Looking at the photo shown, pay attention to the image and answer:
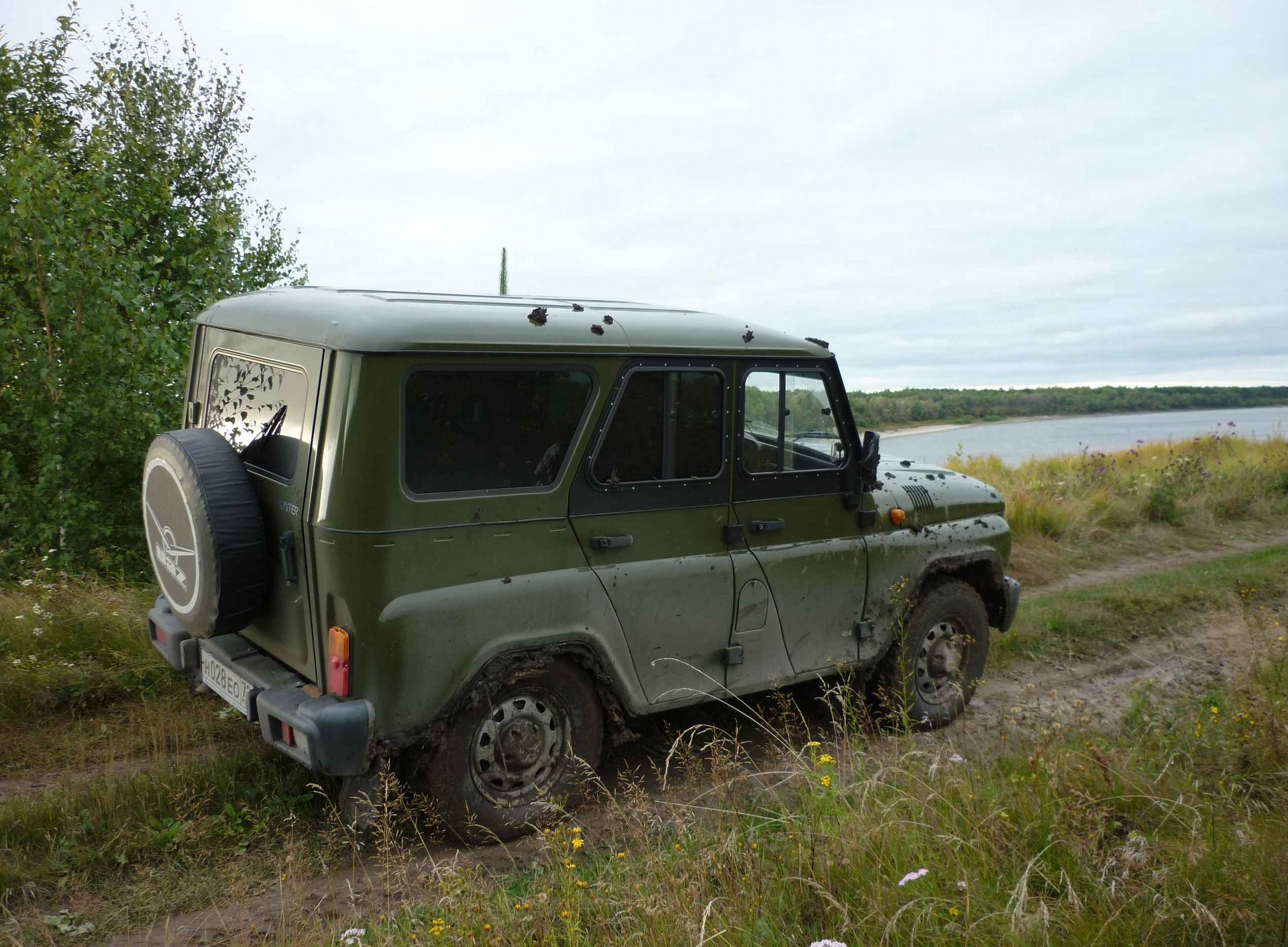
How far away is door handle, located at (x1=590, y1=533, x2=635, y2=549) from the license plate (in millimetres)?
1516

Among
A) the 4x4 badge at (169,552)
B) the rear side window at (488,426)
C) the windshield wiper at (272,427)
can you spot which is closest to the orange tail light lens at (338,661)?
the rear side window at (488,426)

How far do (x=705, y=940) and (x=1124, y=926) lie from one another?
3.82 feet

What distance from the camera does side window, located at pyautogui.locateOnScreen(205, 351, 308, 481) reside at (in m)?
3.98

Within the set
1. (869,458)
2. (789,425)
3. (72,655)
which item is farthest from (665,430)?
(72,655)

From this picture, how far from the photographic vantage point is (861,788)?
3564mm

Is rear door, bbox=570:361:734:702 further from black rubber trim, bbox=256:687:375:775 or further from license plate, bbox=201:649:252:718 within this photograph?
license plate, bbox=201:649:252:718

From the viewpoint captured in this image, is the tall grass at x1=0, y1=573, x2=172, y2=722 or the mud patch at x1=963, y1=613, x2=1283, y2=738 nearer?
the tall grass at x1=0, y1=573, x2=172, y2=722

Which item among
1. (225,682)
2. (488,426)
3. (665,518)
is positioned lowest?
(225,682)

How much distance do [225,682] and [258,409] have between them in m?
1.18

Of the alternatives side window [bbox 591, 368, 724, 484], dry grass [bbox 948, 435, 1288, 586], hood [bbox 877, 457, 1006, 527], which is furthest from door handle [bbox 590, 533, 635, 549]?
dry grass [bbox 948, 435, 1288, 586]

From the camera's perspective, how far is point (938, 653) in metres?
5.77

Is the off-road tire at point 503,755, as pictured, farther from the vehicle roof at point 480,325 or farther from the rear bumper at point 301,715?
the vehicle roof at point 480,325

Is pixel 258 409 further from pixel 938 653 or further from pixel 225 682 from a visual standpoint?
pixel 938 653

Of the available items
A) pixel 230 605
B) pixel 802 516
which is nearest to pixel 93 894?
pixel 230 605
